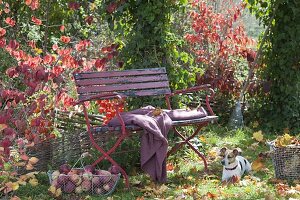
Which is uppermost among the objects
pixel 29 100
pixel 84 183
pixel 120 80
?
pixel 120 80

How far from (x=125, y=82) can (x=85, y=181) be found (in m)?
1.08

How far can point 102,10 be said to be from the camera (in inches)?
223

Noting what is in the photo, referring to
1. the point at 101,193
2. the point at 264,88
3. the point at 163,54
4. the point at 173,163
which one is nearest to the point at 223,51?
the point at 264,88

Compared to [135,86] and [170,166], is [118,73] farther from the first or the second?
[170,166]

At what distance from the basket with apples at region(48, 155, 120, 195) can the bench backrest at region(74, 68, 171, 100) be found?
26.3 inches

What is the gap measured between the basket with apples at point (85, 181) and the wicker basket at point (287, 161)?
48.4 inches

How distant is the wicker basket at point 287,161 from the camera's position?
4.60 m

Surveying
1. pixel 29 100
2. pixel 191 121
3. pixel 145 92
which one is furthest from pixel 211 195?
pixel 29 100

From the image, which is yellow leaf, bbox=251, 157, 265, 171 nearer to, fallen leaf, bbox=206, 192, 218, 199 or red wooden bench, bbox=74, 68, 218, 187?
red wooden bench, bbox=74, 68, 218, 187

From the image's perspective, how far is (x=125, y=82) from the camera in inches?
200

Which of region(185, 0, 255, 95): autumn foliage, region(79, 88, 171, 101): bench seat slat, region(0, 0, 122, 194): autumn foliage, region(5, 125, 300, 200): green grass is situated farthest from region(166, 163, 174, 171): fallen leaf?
region(185, 0, 255, 95): autumn foliage

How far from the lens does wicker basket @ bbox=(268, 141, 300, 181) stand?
4.60 meters

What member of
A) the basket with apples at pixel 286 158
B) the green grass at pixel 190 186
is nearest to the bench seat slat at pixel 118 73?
the green grass at pixel 190 186

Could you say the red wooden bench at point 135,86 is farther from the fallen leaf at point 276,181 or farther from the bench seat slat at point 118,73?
the fallen leaf at point 276,181
